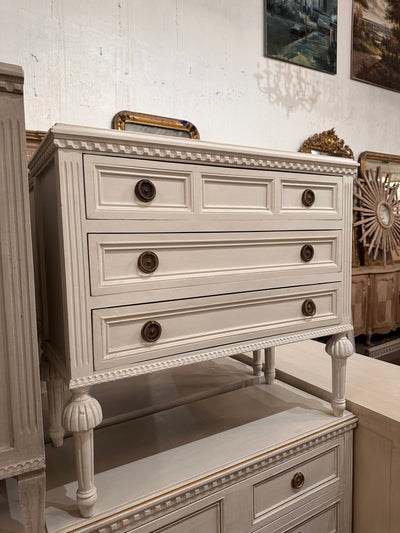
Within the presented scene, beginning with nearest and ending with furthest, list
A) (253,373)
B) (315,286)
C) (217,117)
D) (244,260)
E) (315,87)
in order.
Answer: (244,260) → (315,286) → (253,373) → (217,117) → (315,87)

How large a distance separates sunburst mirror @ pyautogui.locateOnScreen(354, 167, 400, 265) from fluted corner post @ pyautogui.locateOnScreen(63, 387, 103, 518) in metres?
3.72

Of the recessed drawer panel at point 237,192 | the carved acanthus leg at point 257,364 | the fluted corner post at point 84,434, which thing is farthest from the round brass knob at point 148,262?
the carved acanthus leg at point 257,364

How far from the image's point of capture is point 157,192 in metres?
1.04

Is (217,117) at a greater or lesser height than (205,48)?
lesser

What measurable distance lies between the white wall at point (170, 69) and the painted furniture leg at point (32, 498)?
2.11 metres

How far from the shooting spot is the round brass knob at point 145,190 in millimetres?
1002

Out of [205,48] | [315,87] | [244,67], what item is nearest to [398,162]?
[315,87]

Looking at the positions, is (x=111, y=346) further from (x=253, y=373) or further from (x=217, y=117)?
(x=217, y=117)

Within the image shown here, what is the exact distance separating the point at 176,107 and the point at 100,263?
223cm

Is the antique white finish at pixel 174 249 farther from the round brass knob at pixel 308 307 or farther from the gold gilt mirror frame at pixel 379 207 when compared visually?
the gold gilt mirror frame at pixel 379 207

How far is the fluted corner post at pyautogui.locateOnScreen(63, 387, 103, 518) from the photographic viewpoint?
96cm

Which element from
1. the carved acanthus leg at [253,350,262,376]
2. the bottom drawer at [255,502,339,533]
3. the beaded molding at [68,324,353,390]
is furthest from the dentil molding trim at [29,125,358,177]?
the bottom drawer at [255,502,339,533]

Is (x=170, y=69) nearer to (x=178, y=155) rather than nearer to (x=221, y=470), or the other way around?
(x=178, y=155)

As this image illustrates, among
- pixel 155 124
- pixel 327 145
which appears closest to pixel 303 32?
pixel 327 145
